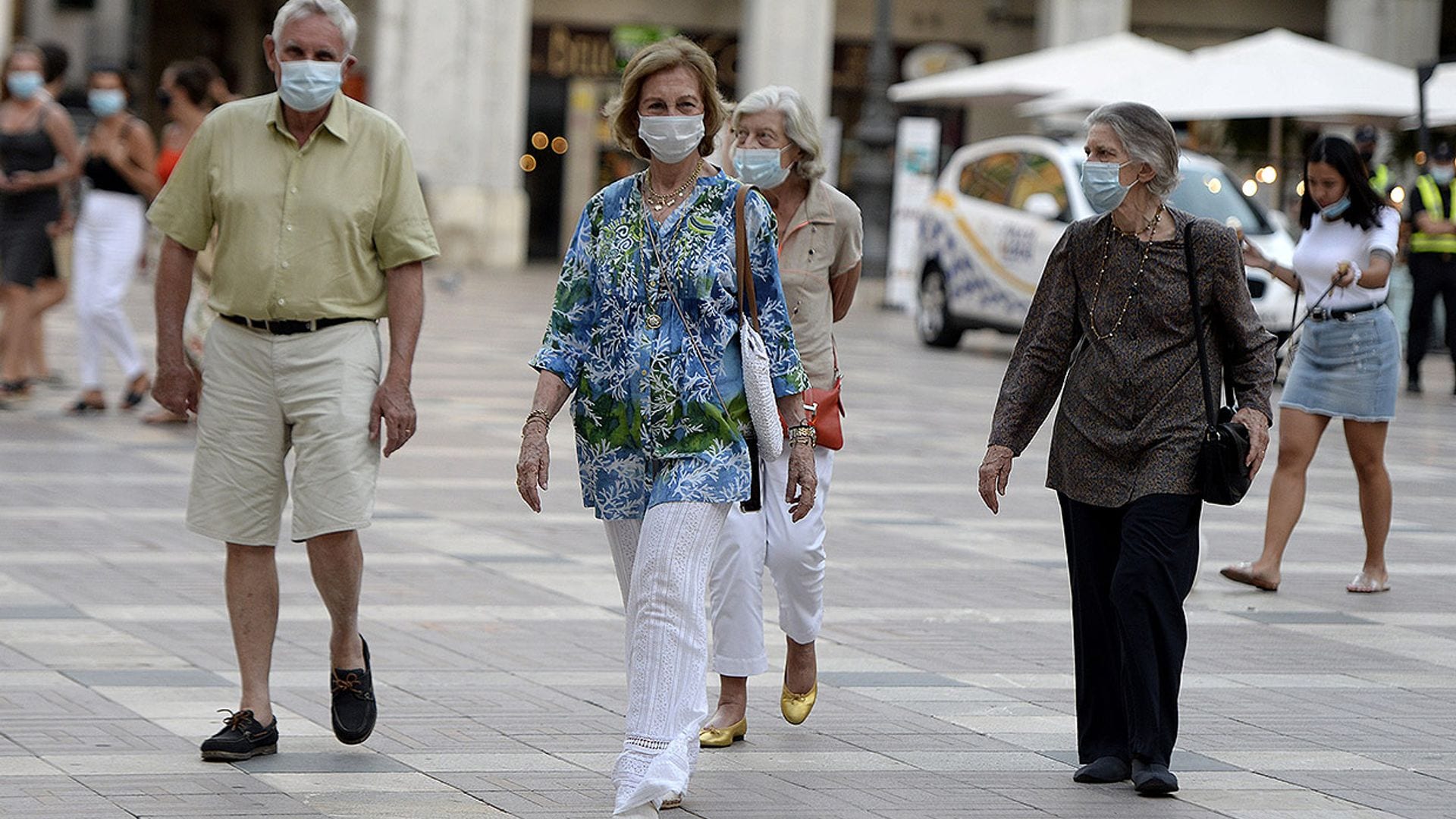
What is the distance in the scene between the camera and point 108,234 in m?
13.6

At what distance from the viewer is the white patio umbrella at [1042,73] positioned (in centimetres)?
2725

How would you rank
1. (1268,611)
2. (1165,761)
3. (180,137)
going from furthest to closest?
(180,137) < (1268,611) < (1165,761)

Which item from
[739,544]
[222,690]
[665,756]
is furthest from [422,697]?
[665,756]

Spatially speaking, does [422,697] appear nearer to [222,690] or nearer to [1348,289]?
[222,690]

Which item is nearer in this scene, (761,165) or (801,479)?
(801,479)

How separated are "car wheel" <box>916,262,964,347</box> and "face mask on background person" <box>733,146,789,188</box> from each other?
52.3 feet

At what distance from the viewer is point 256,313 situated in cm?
578

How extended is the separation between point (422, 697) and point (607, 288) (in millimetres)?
1715

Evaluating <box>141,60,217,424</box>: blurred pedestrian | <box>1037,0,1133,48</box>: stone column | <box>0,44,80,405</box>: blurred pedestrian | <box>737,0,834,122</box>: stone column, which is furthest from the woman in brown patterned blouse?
<box>1037,0,1133,48</box>: stone column

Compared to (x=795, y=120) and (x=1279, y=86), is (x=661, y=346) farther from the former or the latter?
(x=1279, y=86)

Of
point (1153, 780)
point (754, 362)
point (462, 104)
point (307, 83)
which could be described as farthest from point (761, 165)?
point (462, 104)

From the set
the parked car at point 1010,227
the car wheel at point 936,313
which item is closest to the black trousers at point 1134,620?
the parked car at point 1010,227

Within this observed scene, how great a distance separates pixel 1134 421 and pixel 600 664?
2088 mm

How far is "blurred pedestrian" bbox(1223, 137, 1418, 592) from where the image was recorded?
359 inches
